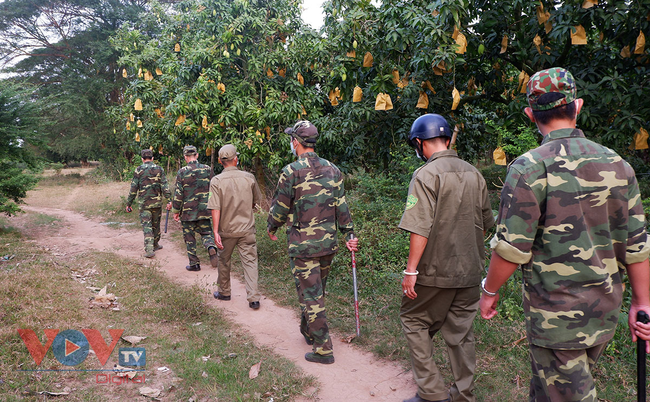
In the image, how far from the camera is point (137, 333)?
4691 millimetres

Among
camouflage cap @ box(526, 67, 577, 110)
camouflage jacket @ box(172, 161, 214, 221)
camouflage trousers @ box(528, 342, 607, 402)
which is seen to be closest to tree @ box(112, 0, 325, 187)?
camouflage jacket @ box(172, 161, 214, 221)

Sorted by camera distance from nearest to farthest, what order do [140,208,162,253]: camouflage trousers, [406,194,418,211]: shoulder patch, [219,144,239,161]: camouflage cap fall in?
[406,194,418,211]: shoulder patch
[219,144,239,161]: camouflage cap
[140,208,162,253]: camouflage trousers

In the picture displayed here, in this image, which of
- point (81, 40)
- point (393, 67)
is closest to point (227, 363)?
point (393, 67)

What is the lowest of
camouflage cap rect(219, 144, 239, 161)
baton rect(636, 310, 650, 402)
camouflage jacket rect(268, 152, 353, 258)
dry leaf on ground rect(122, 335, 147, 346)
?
dry leaf on ground rect(122, 335, 147, 346)

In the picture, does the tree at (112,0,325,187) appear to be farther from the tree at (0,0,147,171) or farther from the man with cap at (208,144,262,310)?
the tree at (0,0,147,171)

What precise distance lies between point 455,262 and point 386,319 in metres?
2.15

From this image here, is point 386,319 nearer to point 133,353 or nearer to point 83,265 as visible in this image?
point 133,353

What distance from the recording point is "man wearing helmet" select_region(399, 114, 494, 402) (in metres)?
3.07

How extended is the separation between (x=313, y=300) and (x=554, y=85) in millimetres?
2824

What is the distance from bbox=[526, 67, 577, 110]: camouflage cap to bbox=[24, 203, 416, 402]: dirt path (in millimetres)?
2558

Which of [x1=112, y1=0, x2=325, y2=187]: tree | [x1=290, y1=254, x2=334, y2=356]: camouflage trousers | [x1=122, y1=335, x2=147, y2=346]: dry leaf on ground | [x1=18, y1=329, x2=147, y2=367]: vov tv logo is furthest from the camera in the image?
[x1=112, y1=0, x2=325, y2=187]: tree

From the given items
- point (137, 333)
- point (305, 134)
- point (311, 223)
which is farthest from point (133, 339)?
point (305, 134)

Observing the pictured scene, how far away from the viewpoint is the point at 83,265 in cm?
750

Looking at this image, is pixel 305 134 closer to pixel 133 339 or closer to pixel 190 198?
pixel 133 339
